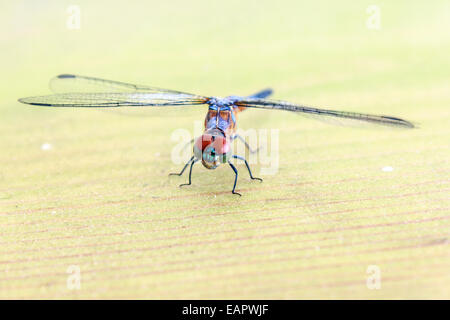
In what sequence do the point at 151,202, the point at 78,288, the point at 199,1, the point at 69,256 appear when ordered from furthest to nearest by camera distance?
1. the point at 199,1
2. the point at 151,202
3. the point at 69,256
4. the point at 78,288

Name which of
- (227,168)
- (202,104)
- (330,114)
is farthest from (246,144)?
(330,114)

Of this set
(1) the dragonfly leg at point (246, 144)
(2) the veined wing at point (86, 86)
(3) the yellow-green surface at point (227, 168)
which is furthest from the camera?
(1) the dragonfly leg at point (246, 144)

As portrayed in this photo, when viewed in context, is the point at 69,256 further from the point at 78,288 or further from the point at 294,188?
the point at 294,188

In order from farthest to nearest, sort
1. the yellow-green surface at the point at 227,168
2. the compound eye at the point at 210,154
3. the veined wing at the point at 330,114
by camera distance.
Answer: the compound eye at the point at 210,154, the veined wing at the point at 330,114, the yellow-green surface at the point at 227,168

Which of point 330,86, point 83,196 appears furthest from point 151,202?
point 330,86

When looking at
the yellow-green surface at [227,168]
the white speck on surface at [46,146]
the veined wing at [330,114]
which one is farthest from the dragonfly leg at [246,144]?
the white speck on surface at [46,146]

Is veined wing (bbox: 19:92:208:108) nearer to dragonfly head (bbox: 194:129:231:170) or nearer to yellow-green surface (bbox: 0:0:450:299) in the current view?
yellow-green surface (bbox: 0:0:450:299)

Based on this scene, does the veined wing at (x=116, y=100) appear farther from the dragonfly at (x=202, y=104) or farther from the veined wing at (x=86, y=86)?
the veined wing at (x=86, y=86)

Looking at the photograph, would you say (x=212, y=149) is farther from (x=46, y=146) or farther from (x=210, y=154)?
(x=46, y=146)
